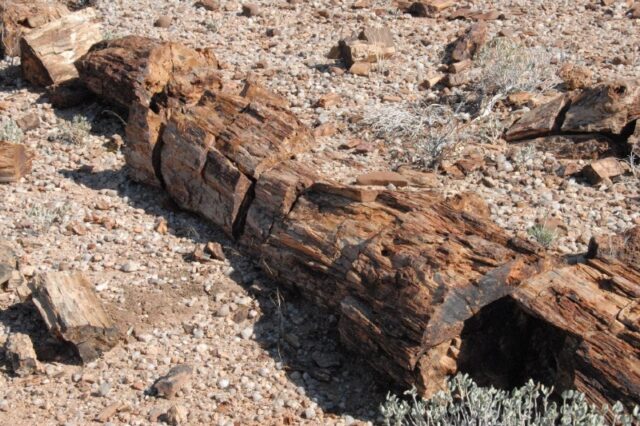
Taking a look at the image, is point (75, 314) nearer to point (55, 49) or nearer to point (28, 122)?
point (28, 122)

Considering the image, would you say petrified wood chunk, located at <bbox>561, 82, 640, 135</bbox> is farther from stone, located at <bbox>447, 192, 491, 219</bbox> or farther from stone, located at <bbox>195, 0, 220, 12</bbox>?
stone, located at <bbox>195, 0, 220, 12</bbox>

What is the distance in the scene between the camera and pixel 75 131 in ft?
28.7

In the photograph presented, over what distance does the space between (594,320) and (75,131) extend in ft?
18.2

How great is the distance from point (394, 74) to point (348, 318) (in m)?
4.56

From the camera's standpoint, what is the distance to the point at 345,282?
19.6 ft

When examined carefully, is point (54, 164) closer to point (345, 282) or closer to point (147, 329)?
point (147, 329)

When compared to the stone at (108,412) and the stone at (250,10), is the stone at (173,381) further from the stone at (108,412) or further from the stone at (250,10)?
the stone at (250,10)

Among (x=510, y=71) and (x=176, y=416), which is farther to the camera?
(x=510, y=71)

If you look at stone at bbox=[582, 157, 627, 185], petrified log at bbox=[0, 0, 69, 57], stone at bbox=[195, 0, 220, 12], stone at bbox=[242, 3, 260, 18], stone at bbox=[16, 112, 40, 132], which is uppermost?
stone at bbox=[582, 157, 627, 185]

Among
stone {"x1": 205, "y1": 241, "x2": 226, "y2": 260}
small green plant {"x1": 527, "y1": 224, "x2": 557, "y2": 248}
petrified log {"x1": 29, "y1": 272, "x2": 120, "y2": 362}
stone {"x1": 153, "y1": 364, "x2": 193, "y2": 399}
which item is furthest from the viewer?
stone {"x1": 205, "y1": 241, "x2": 226, "y2": 260}

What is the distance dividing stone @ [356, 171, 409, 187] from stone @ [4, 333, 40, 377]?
9.84ft

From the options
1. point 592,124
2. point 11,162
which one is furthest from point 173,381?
point 592,124

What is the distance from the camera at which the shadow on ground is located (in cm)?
577

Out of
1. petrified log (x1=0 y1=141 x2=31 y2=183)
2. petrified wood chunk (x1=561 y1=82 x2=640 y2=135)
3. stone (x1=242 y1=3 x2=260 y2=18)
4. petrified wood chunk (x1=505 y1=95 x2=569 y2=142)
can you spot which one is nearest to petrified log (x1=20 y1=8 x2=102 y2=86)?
petrified log (x1=0 y1=141 x2=31 y2=183)
